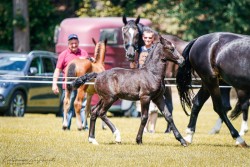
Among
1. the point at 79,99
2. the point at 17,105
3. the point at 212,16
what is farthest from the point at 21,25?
the point at 79,99

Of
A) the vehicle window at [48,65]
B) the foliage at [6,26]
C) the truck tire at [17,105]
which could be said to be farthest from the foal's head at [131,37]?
the foliage at [6,26]

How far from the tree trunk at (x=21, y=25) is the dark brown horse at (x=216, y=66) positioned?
76.3 ft

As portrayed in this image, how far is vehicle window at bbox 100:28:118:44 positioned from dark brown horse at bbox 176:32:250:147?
38.5 ft

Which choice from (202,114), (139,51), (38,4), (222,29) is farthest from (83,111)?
(38,4)

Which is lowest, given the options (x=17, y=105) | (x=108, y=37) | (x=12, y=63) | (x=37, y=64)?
(x=17, y=105)

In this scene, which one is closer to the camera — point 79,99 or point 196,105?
point 196,105

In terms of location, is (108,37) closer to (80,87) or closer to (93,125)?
(80,87)

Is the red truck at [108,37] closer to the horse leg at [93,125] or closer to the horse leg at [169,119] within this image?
the horse leg at [93,125]

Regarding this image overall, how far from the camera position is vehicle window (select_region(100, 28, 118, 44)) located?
2843cm

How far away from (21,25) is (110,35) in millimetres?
11573

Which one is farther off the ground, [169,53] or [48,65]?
[169,53]

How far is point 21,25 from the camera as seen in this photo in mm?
39312

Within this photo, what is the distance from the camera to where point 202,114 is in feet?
102

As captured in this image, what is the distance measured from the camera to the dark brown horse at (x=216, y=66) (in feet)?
50.1
